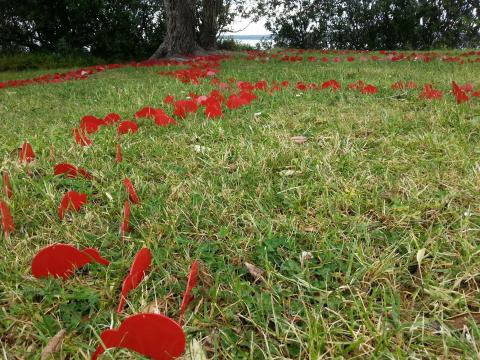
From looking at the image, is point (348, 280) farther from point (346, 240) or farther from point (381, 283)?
point (346, 240)

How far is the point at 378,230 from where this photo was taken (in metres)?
1.58

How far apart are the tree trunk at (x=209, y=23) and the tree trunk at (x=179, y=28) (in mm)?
1694

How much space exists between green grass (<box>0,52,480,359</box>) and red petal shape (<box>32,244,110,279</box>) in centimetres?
4

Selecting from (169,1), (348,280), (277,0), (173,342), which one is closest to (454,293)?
(348,280)

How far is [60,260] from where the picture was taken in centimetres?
133

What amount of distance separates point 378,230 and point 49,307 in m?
1.21

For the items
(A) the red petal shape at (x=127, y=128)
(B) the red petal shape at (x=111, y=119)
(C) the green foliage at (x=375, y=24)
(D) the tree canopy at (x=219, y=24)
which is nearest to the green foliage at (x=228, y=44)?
(D) the tree canopy at (x=219, y=24)

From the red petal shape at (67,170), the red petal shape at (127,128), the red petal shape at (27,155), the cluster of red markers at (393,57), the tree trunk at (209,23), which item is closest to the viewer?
the red petal shape at (67,170)

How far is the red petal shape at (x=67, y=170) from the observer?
2.21m

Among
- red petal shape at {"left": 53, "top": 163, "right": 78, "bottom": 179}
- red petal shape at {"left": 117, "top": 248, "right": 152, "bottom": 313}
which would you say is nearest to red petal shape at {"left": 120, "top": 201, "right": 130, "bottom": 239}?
red petal shape at {"left": 117, "top": 248, "right": 152, "bottom": 313}

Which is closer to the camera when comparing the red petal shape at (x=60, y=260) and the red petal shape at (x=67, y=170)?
the red petal shape at (x=60, y=260)

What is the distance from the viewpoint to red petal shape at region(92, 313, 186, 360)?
33.4 inches

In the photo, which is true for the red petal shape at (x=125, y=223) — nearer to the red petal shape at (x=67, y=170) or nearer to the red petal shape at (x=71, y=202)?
the red petal shape at (x=71, y=202)

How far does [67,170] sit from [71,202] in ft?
1.69
